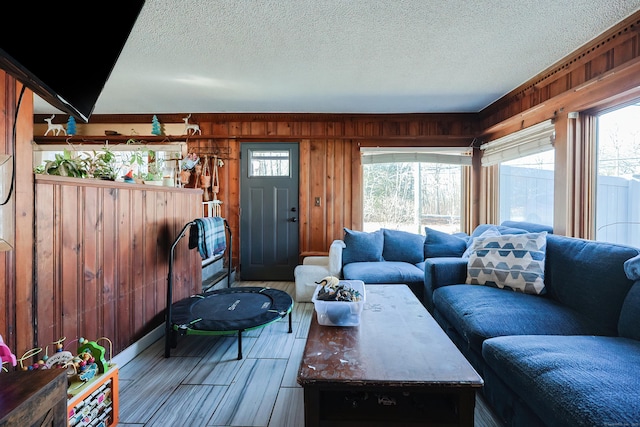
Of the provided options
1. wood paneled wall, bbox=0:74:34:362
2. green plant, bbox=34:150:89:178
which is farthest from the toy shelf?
green plant, bbox=34:150:89:178

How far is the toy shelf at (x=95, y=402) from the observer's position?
1.25 metres

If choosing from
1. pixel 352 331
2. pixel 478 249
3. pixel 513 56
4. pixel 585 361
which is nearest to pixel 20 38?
pixel 352 331

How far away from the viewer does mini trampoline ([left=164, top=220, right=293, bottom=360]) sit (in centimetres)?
205

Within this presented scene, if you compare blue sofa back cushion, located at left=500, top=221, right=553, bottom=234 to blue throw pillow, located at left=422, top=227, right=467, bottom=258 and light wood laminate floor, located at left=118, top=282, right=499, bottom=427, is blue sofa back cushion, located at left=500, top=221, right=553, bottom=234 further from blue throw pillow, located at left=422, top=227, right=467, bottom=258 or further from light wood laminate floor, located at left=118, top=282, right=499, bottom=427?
light wood laminate floor, located at left=118, top=282, right=499, bottom=427

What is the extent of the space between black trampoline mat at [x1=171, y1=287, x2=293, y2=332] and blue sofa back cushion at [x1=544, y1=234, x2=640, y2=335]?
1964 millimetres

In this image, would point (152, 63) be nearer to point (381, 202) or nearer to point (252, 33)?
point (252, 33)

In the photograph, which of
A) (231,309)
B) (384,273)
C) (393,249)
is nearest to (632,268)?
(384,273)

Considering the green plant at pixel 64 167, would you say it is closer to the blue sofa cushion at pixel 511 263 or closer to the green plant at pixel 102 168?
the green plant at pixel 102 168

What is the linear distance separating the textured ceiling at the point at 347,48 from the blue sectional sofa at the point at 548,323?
58.7 inches

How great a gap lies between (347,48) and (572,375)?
2.36 meters

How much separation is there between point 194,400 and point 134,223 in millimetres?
1282

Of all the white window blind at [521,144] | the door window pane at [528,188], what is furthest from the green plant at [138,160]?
the door window pane at [528,188]

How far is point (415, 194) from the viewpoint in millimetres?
4148

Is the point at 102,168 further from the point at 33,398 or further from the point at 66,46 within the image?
the point at 33,398
